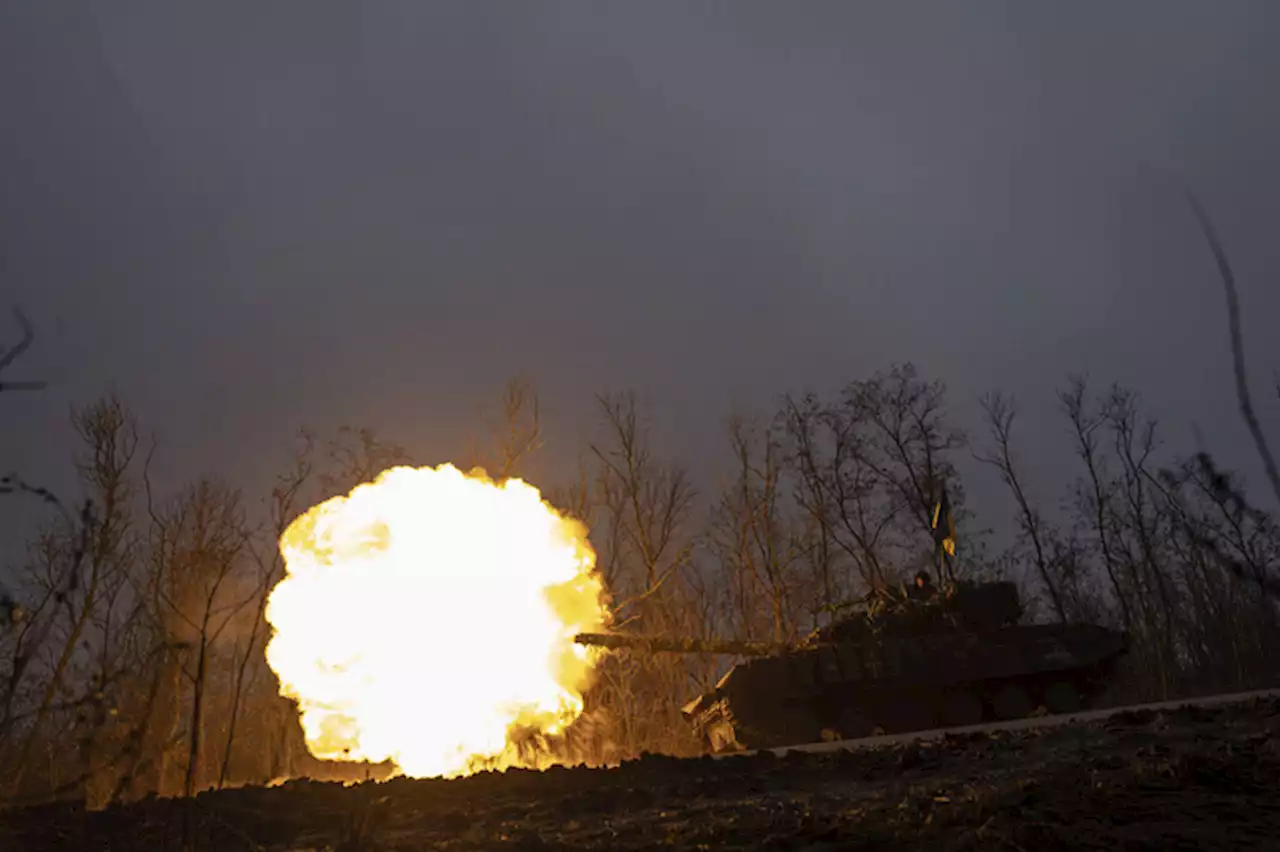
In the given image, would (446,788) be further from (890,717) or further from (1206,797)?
(890,717)

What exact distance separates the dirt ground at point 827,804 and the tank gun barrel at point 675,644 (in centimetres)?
714

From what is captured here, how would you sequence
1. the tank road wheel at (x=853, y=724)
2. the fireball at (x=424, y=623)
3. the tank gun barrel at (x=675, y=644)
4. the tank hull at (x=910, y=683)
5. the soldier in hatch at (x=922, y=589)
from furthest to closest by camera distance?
the soldier in hatch at (x=922, y=589) < the tank road wheel at (x=853, y=724) < the tank hull at (x=910, y=683) < the tank gun barrel at (x=675, y=644) < the fireball at (x=424, y=623)

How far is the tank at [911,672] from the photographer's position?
64.1 feet

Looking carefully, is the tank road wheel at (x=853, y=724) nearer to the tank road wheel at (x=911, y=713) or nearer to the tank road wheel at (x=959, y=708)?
the tank road wheel at (x=911, y=713)

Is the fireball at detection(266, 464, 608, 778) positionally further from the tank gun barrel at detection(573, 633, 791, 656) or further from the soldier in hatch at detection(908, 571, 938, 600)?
the soldier in hatch at detection(908, 571, 938, 600)

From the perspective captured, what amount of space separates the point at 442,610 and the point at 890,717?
35.6 feet

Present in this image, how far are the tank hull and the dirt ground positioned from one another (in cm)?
990

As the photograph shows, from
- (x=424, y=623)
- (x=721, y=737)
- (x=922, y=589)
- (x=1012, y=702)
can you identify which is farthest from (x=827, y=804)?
(x=922, y=589)

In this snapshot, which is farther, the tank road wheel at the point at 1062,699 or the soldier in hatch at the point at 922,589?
the soldier in hatch at the point at 922,589

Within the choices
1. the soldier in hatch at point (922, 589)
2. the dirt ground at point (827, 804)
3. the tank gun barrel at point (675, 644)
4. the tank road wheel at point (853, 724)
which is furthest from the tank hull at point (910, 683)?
the dirt ground at point (827, 804)

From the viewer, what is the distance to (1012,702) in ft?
66.2

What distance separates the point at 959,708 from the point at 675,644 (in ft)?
21.8

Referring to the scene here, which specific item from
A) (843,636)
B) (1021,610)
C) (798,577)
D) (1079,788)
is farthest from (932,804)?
(798,577)

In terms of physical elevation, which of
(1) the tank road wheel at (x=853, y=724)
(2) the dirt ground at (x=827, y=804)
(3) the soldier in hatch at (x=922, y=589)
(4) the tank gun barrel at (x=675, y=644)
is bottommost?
(2) the dirt ground at (x=827, y=804)
